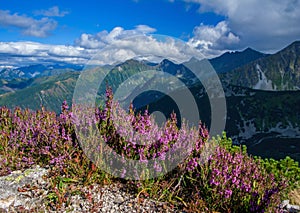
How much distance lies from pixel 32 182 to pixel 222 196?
412 centimetres

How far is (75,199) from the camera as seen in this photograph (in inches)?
222

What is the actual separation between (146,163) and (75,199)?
164cm

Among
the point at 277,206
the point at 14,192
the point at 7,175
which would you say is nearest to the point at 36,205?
the point at 14,192

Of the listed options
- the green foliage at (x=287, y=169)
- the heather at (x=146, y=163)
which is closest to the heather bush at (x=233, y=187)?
the heather at (x=146, y=163)

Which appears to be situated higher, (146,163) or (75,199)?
(146,163)

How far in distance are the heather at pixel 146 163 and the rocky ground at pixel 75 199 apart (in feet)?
0.46

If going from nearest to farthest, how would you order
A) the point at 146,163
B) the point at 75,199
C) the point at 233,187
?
1. the point at 233,187
2. the point at 75,199
3. the point at 146,163

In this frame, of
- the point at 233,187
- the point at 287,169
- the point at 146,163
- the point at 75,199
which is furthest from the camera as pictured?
the point at 287,169

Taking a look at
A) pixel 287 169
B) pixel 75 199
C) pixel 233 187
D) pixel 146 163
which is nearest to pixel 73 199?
pixel 75 199

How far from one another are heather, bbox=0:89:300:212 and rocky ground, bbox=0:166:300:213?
5.6 inches

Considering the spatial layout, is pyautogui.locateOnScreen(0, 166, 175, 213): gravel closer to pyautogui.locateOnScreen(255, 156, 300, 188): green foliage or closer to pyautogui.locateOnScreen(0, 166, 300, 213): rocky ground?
pyautogui.locateOnScreen(0, 166, 300, 213): rocky ground

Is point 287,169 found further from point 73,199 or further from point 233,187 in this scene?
point 73,199

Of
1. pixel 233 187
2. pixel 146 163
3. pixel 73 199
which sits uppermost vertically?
pixel 146 163

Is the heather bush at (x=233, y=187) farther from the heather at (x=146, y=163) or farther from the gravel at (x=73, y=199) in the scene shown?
the gravel at (x=73, y=199)
